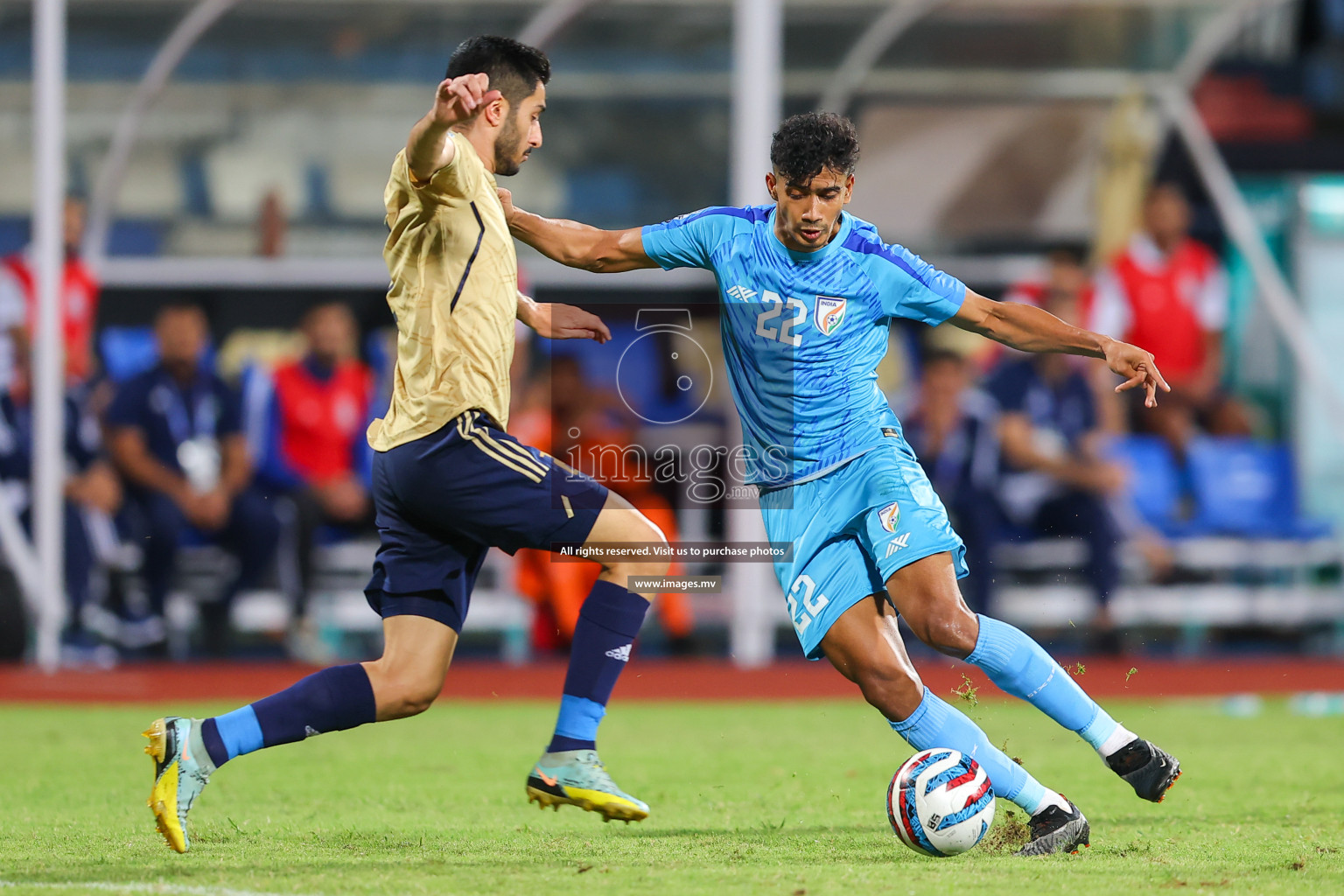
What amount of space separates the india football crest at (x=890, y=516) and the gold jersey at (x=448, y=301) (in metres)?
1.11

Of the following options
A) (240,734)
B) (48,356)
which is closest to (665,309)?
(48,356)

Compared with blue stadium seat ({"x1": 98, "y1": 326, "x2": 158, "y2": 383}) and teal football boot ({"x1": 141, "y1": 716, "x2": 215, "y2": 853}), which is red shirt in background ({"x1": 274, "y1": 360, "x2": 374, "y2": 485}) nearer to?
blue stadium seat ({"x1": 98, "y1": 326, "x2": 158, "y2": 383})

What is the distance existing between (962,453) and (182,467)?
491 cm

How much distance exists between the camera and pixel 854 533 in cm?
507

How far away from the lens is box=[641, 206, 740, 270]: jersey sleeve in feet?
17.2

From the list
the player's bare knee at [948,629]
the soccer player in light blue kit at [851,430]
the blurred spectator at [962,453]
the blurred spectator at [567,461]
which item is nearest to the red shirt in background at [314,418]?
the blurred spectator at [567,461]

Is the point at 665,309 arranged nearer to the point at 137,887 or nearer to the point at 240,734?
the point at 240,734

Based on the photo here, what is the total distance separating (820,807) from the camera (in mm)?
5832

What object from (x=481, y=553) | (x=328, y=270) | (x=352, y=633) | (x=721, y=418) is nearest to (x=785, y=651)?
(x=721, y=418)

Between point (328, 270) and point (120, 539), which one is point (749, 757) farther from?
point (328, 270)

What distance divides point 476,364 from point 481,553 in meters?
0.54

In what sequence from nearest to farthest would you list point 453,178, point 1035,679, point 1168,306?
point 453,178, point 1035,679, point 1168,306

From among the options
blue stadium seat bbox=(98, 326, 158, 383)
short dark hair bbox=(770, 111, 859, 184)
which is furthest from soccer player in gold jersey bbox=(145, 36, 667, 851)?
blue stadium seat bbox=(98, 326, 158, 383)

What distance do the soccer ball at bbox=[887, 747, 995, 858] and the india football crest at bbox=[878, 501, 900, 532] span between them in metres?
0.65
